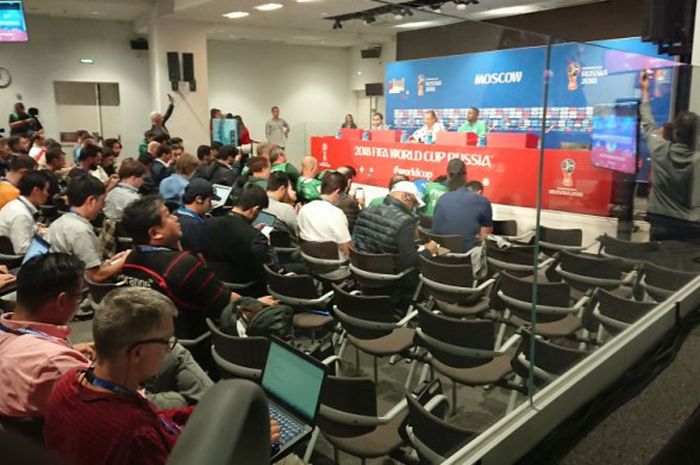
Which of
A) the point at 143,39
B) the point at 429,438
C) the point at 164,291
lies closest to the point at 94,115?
the point at 143,39

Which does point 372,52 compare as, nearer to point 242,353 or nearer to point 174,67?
point 174,67

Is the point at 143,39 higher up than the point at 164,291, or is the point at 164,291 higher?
the point at 143,39

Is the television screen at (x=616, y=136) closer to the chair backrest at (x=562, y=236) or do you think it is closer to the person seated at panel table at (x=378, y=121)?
the chair backrest at (x=562, y=236)

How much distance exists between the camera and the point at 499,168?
613 centimetres

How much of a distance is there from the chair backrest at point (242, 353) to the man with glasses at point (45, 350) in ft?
0.45

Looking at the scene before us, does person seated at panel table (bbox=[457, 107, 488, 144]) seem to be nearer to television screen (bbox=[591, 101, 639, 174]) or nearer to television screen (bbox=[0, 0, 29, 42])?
television screen (bbox=[591, 101, 639, 174])

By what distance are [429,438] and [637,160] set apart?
117 inches

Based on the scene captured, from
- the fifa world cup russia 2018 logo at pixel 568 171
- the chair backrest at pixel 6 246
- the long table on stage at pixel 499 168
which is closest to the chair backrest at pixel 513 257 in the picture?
the long table on stage at pixel 499 168

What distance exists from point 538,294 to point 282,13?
9.02m

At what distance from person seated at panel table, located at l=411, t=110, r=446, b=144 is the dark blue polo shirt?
2789mm

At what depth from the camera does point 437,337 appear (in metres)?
2.93

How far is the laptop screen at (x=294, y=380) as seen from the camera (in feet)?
5.77

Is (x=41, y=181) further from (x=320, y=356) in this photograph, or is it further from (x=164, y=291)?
(x=320, y=356)

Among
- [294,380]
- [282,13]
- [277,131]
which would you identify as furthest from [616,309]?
[277,131]
